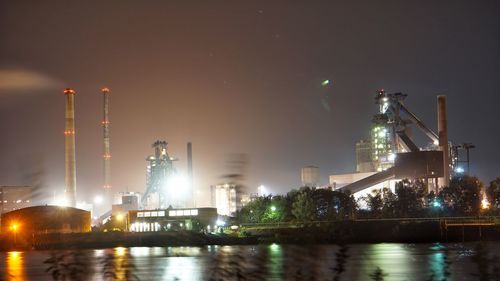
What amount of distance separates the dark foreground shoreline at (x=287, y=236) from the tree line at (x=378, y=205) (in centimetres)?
516

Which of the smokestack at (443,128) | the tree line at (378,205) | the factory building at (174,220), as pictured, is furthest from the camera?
the smokestack at (443,128)

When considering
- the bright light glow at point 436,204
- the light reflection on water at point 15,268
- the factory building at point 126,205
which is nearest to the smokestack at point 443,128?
the bright light glow at point 436,204

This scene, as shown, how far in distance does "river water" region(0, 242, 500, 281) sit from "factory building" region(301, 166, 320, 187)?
7660 centimetres

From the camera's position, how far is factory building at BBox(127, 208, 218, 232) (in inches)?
2995

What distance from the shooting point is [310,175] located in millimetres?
139875

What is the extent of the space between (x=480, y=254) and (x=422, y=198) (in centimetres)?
6351

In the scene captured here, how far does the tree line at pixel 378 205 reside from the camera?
262 ft

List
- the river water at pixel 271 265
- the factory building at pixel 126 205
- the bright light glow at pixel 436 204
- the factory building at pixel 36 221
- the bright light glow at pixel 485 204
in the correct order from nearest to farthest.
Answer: the river water at pixel 271 265, the factory building at pixel 36 221, the bright light glow at pixel 436 204, the bright light glow at pixel 485 204, the factory building at pixel 126 205

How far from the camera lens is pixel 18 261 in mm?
57844

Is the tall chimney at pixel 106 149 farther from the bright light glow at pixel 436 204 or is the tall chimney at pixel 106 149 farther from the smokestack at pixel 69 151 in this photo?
the bright light glow at pixel 436 204

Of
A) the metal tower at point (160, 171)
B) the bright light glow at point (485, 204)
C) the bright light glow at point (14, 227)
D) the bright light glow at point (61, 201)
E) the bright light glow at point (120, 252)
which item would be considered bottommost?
the bright light glow at point (120, 252)

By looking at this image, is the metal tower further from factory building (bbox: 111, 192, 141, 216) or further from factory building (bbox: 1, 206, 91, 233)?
factory building (bbox: 1, 206, 91, 233)

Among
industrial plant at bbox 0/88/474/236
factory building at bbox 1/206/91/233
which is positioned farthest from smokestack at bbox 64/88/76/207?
factory building at bbox 1/206/91/233

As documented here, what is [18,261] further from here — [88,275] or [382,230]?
[382,230]
